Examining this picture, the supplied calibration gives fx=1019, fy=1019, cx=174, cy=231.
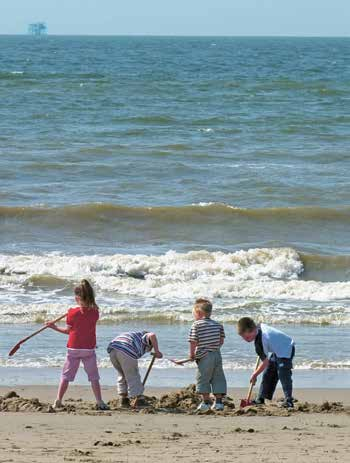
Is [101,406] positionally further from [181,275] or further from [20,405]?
[181,275]

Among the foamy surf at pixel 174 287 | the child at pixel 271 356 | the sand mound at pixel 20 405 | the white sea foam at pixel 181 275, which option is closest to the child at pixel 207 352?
the child at pixel 271 356

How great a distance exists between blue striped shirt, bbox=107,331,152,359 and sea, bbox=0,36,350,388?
3.40ft

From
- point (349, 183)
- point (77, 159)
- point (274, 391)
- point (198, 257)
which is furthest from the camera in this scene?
point (77, 159)

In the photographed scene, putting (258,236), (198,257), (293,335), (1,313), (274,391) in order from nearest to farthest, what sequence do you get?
(274,391) < (293,335) < (1,313) < (198,257) < (258,236)

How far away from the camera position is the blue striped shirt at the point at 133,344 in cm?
840

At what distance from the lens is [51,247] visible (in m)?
17.0

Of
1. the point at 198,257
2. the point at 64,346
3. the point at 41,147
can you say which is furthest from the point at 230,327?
the point at 41,147

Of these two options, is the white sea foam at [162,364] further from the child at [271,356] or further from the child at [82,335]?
the child at [82,335]

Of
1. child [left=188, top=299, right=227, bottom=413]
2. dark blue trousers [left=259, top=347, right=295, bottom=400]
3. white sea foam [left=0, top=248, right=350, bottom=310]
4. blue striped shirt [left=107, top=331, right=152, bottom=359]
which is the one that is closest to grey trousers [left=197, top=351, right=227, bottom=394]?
child [left=188, top=299, right=227, bottom=413]

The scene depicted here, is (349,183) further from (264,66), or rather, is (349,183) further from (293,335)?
(264,66)

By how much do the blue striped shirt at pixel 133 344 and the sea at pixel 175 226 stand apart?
103 centimetres

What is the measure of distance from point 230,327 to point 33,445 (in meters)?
5.60

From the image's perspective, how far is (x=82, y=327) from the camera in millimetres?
8391

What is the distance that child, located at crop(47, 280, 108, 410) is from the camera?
8336mm
